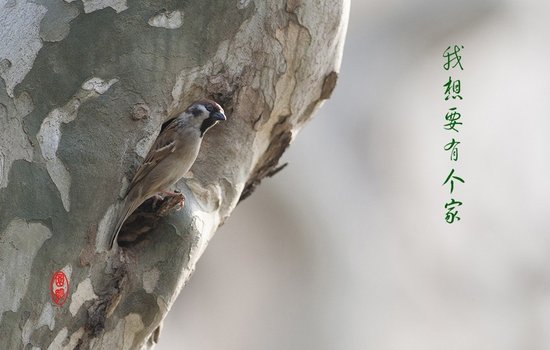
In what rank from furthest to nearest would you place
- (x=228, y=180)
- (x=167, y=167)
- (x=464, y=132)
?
(x=464, y=132), (x=228, y=180), (x=167, y=167)

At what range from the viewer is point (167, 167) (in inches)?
144

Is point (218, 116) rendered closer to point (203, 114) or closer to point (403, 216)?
point (203, 114)

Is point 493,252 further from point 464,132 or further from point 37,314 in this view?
point 37,314

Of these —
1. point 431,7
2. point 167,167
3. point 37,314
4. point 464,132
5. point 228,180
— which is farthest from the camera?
point 431,7

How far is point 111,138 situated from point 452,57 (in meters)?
5.31

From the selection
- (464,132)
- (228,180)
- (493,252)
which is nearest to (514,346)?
(493,252)

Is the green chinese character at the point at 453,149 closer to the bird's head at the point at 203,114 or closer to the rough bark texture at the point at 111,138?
the rough bark texture at the point at 111,138

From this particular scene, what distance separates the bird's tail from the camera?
11.2ft

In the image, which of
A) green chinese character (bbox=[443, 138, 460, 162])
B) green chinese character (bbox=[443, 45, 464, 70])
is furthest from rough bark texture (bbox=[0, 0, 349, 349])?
green chinese character (bbox=[443, 138, 460, 162])

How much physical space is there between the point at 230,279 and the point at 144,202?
20.7 ft

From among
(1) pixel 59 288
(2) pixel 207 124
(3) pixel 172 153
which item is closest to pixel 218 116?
(2) pixel 207 124

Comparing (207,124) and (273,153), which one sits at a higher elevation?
(273,153)

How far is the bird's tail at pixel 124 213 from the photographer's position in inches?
135

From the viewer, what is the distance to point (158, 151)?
367 centimetres
